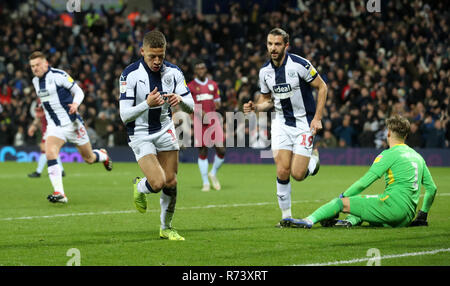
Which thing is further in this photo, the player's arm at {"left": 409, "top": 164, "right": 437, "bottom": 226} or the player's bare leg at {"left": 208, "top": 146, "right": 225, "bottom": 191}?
the player's bare leg at {"left": 208, "top": 146, "right": 225, "bottom": 191}

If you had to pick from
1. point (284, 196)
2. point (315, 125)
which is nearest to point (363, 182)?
point (315, 125)

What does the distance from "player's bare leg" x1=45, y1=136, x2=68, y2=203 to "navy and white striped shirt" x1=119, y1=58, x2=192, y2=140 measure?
4318 mm

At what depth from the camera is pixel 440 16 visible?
26234 mm

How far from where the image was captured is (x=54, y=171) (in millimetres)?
13078

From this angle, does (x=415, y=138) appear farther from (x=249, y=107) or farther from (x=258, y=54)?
(x=249, y=107)

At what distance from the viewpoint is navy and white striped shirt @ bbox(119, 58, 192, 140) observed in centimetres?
861

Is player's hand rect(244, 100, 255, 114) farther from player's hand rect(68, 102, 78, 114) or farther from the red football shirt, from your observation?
the red football shirt

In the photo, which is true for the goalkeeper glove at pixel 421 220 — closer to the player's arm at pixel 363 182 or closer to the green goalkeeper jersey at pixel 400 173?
the green goalkeeper jersey at pixel 400 173

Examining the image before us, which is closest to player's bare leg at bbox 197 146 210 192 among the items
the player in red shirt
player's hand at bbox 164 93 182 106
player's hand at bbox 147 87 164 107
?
the player in red shirt

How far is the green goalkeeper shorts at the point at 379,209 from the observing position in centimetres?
912

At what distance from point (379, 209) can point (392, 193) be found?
25 cm

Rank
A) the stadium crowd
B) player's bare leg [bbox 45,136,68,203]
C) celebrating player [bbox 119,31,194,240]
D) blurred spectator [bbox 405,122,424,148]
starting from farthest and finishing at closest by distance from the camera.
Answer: the stadium crowd < blurred spectator [bbox 405,122,424,148] < player's bare leg [bbox 45,136,68,203] < celebrating player [bbox 119,31,194,240]

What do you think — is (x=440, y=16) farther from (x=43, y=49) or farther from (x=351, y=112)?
(x=43, y=49)

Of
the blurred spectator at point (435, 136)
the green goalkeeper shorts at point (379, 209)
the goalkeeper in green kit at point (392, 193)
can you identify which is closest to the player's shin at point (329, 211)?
the goalkeeper in green kit at point (392, 193)
